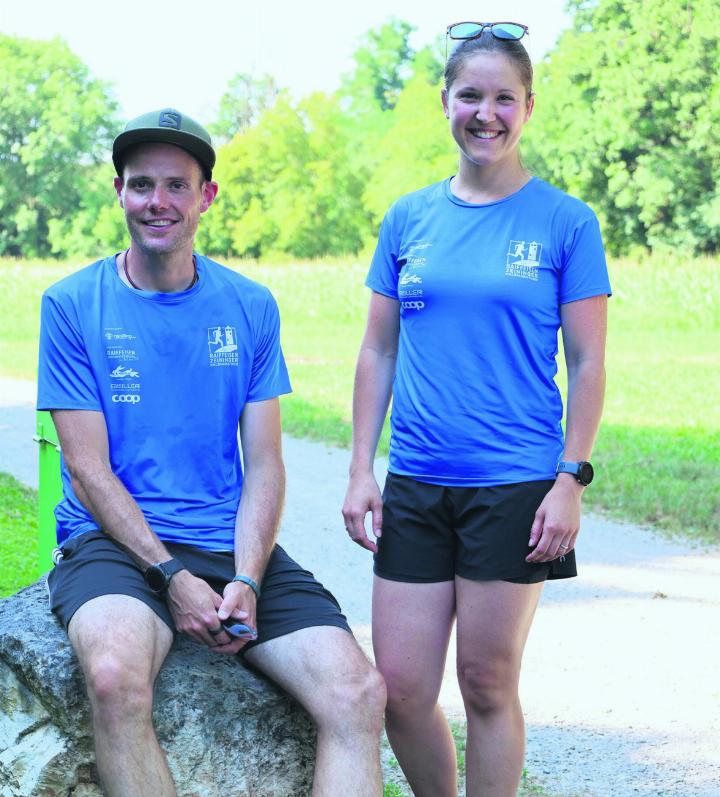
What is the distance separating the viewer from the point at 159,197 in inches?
132

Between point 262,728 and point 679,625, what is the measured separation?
3736mm

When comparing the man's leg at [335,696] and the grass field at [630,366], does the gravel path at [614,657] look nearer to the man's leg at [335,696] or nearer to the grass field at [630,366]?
the grass field at [630,366]

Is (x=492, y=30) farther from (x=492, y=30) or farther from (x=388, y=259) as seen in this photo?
(x=388, y=259)

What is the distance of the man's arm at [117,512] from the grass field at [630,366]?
225 inches

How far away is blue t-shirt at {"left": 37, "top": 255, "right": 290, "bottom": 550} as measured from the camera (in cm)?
325

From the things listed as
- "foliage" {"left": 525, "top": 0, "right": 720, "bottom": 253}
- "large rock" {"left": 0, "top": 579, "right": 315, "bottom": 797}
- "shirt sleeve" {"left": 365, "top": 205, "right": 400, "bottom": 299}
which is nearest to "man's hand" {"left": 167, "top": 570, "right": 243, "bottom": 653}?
"large rock" {"left": 0, "top": 579, "right": 315, "bottom": 797}

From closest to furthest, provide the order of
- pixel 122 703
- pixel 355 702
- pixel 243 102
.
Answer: pixel 122 703, pixel 355 702, pixel 243 102

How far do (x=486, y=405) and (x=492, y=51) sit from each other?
907 mm

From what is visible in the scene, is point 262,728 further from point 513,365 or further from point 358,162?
point 358,162

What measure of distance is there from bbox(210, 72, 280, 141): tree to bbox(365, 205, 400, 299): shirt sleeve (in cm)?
6174

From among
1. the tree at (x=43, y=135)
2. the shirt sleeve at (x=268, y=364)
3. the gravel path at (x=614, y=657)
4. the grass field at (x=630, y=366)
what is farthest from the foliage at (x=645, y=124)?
the shirt sleeve at (x=268, y=364)

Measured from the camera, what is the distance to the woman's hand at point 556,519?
9.86 feet

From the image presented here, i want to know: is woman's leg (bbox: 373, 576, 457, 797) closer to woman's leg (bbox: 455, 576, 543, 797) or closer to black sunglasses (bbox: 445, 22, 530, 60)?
woman's leg (bbox: 455, 576, 543, 797)

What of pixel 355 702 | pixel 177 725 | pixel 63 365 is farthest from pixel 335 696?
pixel 63 365
